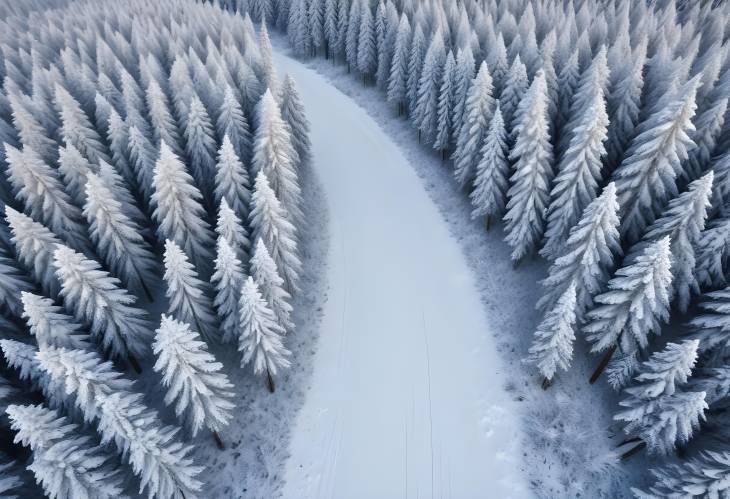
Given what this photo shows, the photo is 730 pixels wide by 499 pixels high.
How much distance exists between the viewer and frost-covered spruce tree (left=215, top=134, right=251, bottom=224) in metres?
25.5

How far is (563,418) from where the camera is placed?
20969mm

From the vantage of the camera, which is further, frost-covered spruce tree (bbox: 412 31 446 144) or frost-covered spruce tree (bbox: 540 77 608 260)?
frost-covered spruce tree (bbox: 412 31 446 144)

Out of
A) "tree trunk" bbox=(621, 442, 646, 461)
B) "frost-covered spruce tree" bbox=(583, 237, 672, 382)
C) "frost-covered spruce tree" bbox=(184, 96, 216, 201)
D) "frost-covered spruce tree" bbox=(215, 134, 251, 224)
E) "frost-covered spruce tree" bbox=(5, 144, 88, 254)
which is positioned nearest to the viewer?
"frost-covered spruce tree" bbox=(583, 237, 672, 382)

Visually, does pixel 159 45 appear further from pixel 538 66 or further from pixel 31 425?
pixel 31 425

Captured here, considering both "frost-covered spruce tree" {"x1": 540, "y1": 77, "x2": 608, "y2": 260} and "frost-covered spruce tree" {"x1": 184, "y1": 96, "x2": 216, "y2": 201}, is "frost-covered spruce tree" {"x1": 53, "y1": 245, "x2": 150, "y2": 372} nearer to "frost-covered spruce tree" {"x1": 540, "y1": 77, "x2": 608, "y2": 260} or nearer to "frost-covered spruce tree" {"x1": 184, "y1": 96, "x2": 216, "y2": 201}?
"frost-covered spruce tree" {"x1": 184, "y1": 96, "x2": 216, "y2": 201}

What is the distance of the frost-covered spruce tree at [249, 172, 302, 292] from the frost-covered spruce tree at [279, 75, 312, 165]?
42.1ft

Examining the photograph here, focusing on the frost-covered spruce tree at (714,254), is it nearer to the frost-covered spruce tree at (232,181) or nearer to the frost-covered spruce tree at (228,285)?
the frost-covered spruce tree at (228,285)

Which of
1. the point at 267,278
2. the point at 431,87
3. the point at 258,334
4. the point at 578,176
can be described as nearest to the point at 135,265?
the point at 267,278

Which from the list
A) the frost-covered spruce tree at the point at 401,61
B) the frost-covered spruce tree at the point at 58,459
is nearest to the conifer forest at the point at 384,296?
the frost-covered spruce tree at the point at 58,459

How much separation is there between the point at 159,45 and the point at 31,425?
43.5m

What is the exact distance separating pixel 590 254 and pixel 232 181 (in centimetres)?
2112

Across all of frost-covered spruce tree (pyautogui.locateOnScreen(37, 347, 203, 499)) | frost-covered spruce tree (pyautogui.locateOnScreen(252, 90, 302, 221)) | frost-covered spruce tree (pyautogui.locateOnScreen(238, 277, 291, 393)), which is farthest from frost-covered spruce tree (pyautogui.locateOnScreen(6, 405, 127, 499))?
frost-covered spruce tree (pyautogui.locateOnScreen(252, 90, 302, 221))

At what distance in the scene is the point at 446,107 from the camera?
35906mm

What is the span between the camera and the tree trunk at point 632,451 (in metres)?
18.4
